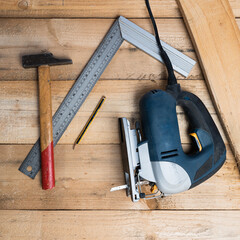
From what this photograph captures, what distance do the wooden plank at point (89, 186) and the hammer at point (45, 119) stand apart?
7cm

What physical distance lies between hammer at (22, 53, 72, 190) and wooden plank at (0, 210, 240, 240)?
0.20 m

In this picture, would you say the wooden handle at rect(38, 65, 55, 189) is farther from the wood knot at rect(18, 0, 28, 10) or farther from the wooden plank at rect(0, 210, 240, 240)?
the wood knot at rect(18, 0, 28, 10)

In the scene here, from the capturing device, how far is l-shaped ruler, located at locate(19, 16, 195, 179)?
1039mm

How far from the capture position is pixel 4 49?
107 cm

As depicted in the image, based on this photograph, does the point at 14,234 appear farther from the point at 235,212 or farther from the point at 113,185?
the point at 235,212

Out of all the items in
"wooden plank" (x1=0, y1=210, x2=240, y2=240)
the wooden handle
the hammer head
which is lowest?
"wooden plank" (x1=0, y1=210, x2=240, y2=240)

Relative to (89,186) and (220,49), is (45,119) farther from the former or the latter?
(220,49)

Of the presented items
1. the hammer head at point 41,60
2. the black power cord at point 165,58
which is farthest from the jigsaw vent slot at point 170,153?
the hammer head at point 41,60

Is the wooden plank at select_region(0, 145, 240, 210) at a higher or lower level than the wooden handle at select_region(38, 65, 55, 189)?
lower

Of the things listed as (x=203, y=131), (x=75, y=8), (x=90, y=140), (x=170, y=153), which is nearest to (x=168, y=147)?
(x=170, y=153)

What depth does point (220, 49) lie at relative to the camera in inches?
40.3

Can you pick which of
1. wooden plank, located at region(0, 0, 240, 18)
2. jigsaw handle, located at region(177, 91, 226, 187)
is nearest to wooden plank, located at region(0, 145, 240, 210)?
jigsaw handle, located at region(177, 91, 226, 187)

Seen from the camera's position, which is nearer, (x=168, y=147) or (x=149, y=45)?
(x=168, y=147)

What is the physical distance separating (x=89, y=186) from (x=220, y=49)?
0.91 m
